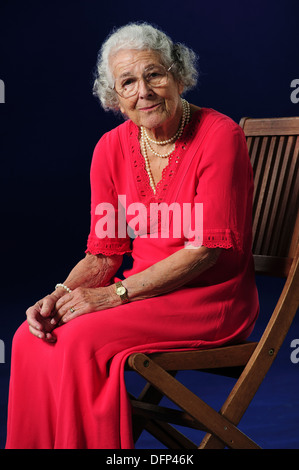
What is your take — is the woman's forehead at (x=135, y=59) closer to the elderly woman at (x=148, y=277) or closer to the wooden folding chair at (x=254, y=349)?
the elderly woman at (x=148, y=277)

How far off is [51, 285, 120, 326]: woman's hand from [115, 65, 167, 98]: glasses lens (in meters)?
0.64

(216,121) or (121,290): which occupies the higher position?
(216,121)

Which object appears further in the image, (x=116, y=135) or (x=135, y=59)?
(x=116, y=135)

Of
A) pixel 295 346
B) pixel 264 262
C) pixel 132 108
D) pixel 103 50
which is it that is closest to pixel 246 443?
pixel 264 262

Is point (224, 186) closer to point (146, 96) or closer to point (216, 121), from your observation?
point (216, 121)

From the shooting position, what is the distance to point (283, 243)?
2.82m

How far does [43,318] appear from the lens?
2543mm

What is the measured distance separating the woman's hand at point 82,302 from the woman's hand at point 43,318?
0.02 m

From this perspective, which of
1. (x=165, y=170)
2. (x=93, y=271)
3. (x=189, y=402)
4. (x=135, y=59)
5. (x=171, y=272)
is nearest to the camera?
(x=189, y=402)

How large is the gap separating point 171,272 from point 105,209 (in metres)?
0.47

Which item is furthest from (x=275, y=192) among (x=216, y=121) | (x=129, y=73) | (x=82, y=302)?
(x=82, y=302)

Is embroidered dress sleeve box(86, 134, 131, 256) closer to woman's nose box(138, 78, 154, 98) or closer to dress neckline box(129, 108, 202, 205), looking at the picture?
dress neckline box(129, 108, 202, 205)

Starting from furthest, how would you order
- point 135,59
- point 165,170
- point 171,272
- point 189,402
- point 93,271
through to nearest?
1. point 93,271
2. point 165,170
3. point 135,59
4. point 171,272
5. point 189,402

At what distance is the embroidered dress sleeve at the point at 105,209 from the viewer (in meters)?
2.84
